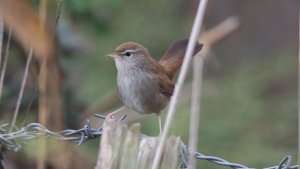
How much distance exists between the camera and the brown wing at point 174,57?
4541 millimetres

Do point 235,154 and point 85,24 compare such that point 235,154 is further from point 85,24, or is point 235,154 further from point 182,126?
point 85,24

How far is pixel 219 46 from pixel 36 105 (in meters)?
4.75

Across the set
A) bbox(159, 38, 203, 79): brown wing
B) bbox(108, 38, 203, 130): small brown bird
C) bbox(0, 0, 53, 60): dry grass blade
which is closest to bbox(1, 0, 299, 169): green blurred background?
bbox(108, 38, 203, 130): small brown bird

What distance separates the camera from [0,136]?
10.0ft

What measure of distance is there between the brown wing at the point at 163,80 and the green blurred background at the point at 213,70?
29.2 inches

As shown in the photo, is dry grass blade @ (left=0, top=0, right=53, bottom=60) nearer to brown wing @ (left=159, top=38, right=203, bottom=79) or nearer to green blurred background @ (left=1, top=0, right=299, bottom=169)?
brown wing @ (left=159, top=38, right=203, bottom=79)

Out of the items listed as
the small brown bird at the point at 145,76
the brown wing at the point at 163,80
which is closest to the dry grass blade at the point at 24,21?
the small brown bird at the point at 145,76

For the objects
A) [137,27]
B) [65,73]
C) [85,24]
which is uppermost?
[137,27]

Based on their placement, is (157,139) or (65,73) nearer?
(157,139)

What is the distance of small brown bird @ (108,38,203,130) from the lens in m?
4.49

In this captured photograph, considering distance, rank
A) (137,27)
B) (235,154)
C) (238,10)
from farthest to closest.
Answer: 1. (238,10)
2. (137,27)
3. (235,154)

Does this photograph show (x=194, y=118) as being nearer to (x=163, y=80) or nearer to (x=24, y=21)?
(x=24, y=21)

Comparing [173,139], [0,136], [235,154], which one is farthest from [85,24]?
[173,139]

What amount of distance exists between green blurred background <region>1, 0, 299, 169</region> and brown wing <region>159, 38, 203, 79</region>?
76 cm
